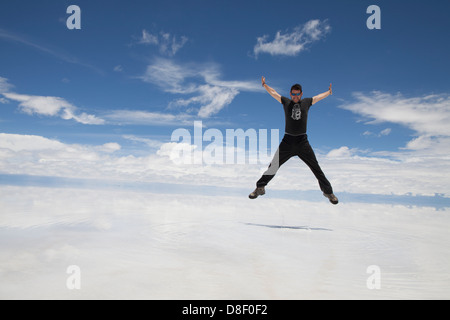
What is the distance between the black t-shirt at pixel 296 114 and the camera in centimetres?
781

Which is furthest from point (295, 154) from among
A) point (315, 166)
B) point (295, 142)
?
point (315, 166)

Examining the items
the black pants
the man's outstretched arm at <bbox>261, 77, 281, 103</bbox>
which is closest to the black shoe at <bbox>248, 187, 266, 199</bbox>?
the black pants

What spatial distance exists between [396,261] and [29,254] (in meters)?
20.4

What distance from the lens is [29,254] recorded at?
1515 centimetres

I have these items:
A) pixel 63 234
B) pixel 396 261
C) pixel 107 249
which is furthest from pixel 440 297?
pixel 63 234

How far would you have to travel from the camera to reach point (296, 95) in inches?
307

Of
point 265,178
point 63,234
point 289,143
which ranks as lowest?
point 63,234

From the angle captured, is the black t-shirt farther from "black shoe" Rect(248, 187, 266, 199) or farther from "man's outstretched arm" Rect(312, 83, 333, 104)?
"black shoe" Rect(248, 187, 266, 199)

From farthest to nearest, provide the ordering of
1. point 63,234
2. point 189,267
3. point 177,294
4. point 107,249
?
point 63,234 → point 107,249 → point 189,267 → point 177,294

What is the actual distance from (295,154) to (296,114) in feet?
4.19

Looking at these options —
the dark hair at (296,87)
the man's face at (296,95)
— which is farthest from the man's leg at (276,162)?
the dark hair at (296,87)

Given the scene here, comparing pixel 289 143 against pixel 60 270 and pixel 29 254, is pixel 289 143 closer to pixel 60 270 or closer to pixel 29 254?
pixel 60 270

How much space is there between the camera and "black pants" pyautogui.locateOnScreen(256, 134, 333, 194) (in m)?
8.12

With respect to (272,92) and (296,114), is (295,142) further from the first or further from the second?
(272,92)
